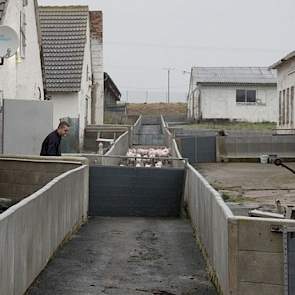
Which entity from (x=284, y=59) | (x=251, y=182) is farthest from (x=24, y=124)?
(x=284, y=59)

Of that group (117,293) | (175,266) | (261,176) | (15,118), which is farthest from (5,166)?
(261,176)

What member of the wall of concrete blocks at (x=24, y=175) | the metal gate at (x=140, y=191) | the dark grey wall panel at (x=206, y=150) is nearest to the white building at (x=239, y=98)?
the dark grey wall panel at (x=206, y=150)

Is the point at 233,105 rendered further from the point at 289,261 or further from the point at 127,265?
the point at 289,261

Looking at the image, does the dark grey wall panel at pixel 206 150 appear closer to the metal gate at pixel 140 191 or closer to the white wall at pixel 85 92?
the white wall at pixel 85 92

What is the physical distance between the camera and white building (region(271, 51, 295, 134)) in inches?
1401

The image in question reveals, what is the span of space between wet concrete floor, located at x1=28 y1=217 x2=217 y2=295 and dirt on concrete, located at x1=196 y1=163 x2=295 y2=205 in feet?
17.4

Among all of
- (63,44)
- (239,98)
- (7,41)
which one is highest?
(63,44)

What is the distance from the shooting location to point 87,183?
49.3 feet

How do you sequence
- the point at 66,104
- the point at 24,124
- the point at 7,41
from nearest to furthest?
1. the point at 7,41
2. the point at 24,124
3. the point at 66,104

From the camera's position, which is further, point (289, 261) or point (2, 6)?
point (2, 6)

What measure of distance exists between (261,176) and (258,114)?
3563 cm

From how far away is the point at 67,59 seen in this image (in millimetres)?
34406

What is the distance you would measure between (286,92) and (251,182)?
1497 centimetres

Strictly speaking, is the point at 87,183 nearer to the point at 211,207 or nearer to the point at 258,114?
the point at 211,207
